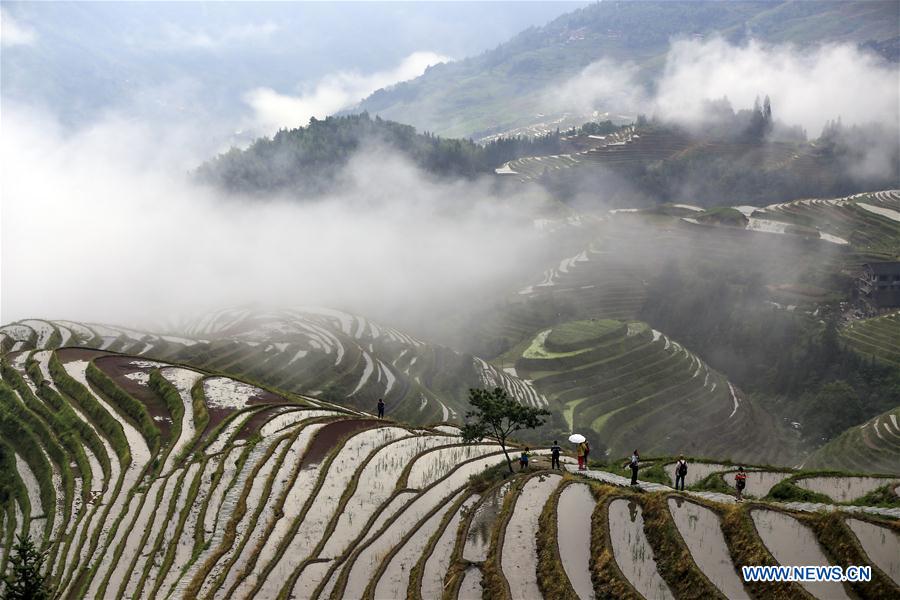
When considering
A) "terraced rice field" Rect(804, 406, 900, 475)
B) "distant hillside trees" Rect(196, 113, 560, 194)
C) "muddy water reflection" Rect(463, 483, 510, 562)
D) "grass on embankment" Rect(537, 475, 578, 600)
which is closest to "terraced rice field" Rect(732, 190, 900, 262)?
"terraced rice field" Rect(804, 406, 900, 475)

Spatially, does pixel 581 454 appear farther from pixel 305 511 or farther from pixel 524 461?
pixel 305 511

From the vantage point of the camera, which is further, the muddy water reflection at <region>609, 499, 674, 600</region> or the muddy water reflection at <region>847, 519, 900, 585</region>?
the muddy water reflection at <region>609, 499, 674, 600</region>

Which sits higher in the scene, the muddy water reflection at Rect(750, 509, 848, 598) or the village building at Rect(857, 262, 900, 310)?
the muddy water reflection at Rect(750, 509, 848, 598)

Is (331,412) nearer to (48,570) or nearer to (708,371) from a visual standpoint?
(48,570)

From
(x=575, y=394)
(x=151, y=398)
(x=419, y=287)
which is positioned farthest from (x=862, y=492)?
(x=419, y=287)

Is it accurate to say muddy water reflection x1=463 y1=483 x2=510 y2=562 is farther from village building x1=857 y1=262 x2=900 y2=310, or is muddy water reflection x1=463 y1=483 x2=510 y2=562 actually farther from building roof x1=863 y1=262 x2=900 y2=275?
building roof x1=863 y1=262 x2=900 y2=275

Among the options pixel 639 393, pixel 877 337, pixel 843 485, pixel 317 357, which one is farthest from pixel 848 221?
pixel 843 485

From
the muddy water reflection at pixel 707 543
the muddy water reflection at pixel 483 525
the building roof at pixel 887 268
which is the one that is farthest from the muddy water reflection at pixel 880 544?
the building roof at pixel 887 268

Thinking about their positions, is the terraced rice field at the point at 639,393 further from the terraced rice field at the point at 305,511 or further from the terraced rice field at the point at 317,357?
the terraced rice field at the point at 305,511
